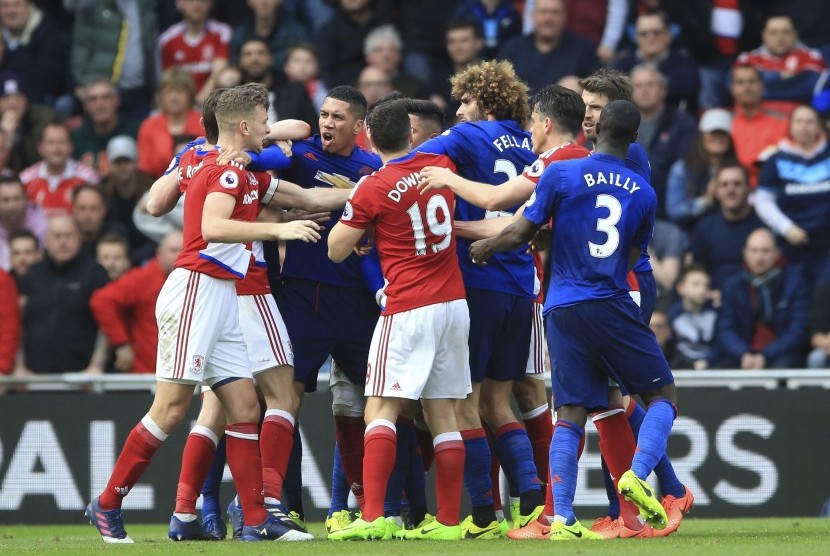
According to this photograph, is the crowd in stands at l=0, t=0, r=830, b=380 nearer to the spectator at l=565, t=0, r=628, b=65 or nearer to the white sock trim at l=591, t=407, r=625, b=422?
the spectator at l=565, t=0, r=628, b=65

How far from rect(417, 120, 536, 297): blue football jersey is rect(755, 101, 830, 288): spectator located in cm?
516

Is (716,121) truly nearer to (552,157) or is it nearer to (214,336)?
(552,157)

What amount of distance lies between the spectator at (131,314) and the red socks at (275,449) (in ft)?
13.7

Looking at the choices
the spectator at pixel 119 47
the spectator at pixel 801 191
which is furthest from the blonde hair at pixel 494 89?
the spectator at pixel 119 47

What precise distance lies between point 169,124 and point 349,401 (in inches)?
244

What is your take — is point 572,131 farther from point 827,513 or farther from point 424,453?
point 827,513

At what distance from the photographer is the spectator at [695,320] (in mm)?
13070

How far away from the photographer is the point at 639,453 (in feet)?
26.3

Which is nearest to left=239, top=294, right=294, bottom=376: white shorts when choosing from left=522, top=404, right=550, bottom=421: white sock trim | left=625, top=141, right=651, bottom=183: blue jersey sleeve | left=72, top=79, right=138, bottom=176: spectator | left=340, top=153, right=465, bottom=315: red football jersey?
left=340, top=153, right=465, bottom=315: red football jersey

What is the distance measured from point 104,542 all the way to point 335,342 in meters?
1.79

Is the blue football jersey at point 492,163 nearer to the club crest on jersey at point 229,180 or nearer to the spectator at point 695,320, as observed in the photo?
the club crest on jersey at point 229,180

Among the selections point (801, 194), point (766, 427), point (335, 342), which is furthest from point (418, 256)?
point (801, 194)

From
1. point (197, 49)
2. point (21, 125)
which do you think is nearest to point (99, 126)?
point (21, 125)

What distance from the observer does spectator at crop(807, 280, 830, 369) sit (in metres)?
12.6
